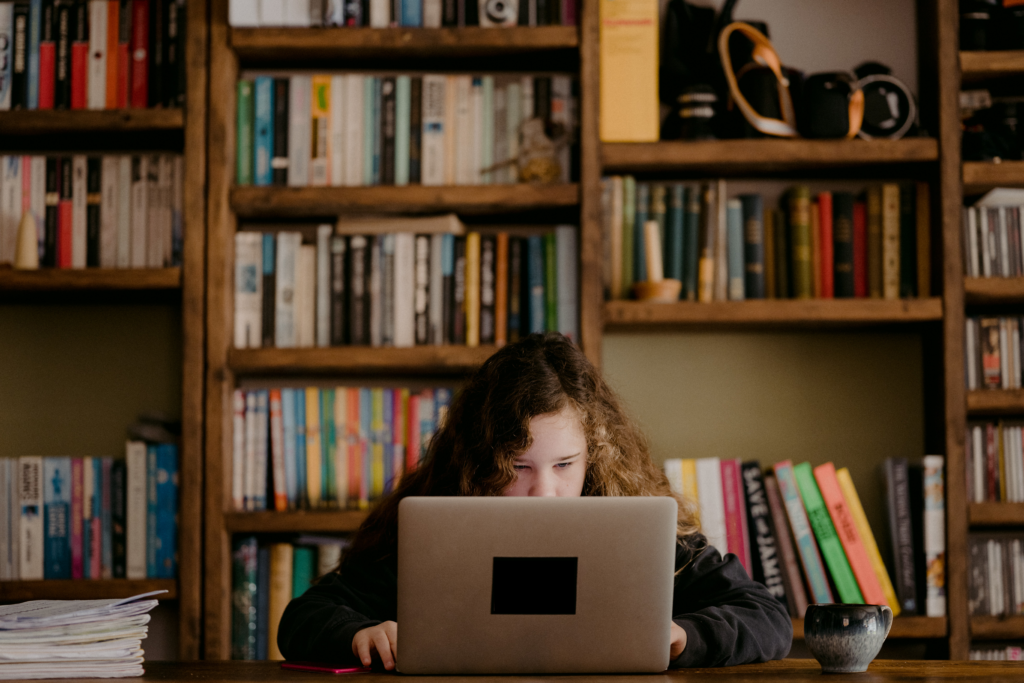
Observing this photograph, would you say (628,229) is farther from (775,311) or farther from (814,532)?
(814,532)

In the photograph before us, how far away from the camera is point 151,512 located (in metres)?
2.01

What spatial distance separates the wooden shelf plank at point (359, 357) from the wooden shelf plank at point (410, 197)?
0.30 metres

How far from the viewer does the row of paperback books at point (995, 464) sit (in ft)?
6.62

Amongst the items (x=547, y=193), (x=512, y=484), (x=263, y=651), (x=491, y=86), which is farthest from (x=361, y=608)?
(x=491, y=86)

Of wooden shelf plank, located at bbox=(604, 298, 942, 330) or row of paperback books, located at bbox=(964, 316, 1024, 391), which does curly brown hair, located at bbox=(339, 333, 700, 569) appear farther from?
row of paperback books, located at bbox=(964, 316, 1024, 391)

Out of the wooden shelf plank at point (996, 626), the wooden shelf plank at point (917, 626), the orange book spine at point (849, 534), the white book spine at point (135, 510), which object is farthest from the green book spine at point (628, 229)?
the white book spine at point (135, 510)

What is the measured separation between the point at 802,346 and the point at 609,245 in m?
0.54

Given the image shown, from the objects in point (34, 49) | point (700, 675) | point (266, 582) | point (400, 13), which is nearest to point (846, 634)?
point (700, 675)

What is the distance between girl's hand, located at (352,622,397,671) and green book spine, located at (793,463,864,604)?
96 centimetres

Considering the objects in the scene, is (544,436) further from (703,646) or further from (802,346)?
(802,346)

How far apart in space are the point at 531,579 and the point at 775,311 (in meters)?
1.21

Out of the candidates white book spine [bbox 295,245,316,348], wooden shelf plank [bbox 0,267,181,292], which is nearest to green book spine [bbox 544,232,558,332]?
white book spine [bbox 295,245,316,348]

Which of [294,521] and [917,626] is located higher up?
A: [294,521]

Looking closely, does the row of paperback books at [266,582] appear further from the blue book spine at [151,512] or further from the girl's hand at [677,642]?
the girl's hand at [677,642]
